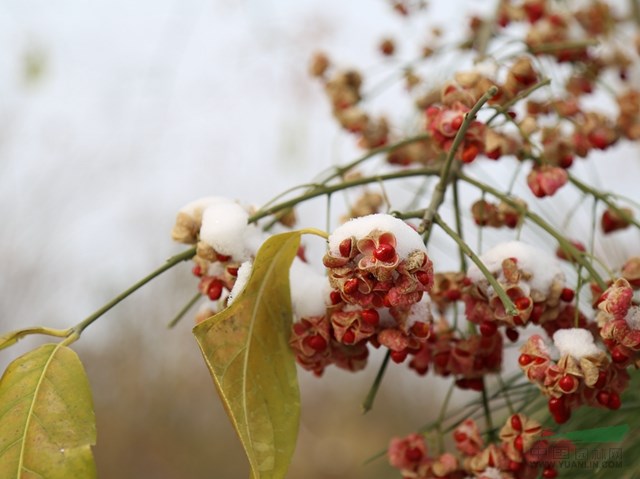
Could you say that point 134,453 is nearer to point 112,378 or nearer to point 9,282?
point 112,378

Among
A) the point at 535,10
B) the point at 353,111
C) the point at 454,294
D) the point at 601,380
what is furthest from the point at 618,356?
the point at 535,10

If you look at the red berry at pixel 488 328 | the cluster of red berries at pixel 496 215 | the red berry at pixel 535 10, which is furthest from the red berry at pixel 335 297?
the red berry at pixel 535 10

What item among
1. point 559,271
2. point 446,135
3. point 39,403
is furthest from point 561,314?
point 39,403

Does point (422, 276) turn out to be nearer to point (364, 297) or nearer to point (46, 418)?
point (364, 297)

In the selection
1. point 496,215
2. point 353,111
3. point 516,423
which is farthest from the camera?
point 353,111

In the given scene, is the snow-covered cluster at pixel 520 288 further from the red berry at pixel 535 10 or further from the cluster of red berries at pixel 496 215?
the red berry at pixel 535 10

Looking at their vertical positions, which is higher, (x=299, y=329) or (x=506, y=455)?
(x=299, y=329)
